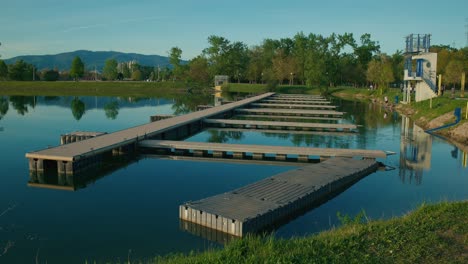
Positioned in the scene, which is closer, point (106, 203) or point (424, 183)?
point (106, 203)

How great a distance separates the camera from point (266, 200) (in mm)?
11031

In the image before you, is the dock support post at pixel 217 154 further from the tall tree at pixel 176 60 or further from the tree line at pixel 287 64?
the tall tree at pixel 176 60

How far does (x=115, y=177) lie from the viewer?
15352mm

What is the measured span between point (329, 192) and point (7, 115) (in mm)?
29377

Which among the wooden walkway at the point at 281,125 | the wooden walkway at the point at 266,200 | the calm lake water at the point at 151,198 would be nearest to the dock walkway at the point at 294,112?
the wooden walkway at the point at 281,125

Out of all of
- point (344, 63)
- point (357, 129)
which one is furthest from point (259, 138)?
point (344, 63)

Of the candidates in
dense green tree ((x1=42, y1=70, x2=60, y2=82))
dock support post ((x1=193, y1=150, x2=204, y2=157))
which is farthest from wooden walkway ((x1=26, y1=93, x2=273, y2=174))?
dense green tree ((x1=42, y1=70, x2=60, y2=82))

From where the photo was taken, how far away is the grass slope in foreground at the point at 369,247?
6427 mm

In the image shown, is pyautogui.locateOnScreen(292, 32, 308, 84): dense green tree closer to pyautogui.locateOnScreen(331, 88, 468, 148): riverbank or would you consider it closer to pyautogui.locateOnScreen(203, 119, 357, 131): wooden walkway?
pyautogui.locateOnScreen(331, 88, 468, 148): riverbank

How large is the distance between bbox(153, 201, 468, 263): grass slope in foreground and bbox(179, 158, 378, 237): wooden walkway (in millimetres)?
2192

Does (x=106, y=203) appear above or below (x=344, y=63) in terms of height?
below

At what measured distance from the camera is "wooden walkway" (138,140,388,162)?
17984 millimetres

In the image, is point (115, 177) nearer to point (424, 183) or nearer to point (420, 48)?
point (424, 183)

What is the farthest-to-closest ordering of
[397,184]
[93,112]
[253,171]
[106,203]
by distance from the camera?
[93,112]
[253,171]
[397,184]
[106,203]
